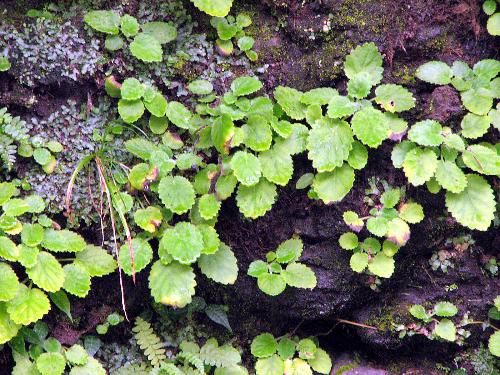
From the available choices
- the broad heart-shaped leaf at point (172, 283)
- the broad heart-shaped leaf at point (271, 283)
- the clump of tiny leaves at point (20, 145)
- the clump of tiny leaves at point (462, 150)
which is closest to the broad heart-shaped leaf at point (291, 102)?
the clump of tiny leaves at point (462, 150)

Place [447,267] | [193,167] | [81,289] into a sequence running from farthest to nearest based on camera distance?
[447,267] < [193,167] < [81,289]

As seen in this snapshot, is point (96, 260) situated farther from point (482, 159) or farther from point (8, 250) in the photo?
point (482, 159)

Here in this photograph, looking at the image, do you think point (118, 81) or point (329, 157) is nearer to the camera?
point (329, 157)

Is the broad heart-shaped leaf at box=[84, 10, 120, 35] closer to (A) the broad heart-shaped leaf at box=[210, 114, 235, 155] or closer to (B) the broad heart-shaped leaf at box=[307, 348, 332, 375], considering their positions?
(A) the broad heart-shaped leaf at box=[210, 114, 235, 155]

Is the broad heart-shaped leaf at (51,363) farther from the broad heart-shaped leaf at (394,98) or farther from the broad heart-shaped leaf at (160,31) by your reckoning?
the broad heart-shaped leaf at (394,98)

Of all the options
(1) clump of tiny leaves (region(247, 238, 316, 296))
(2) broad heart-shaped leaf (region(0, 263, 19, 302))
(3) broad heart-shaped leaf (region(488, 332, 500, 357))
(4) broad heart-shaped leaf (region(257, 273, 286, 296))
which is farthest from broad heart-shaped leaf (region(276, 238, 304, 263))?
(2) broad heart-shaped leaf (region(0, 263, 19, 302))

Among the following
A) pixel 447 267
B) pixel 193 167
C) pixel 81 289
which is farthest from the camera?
pixel 447 267

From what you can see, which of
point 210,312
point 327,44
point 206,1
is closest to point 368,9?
point 327,44

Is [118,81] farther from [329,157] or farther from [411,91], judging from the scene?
[411,91]
